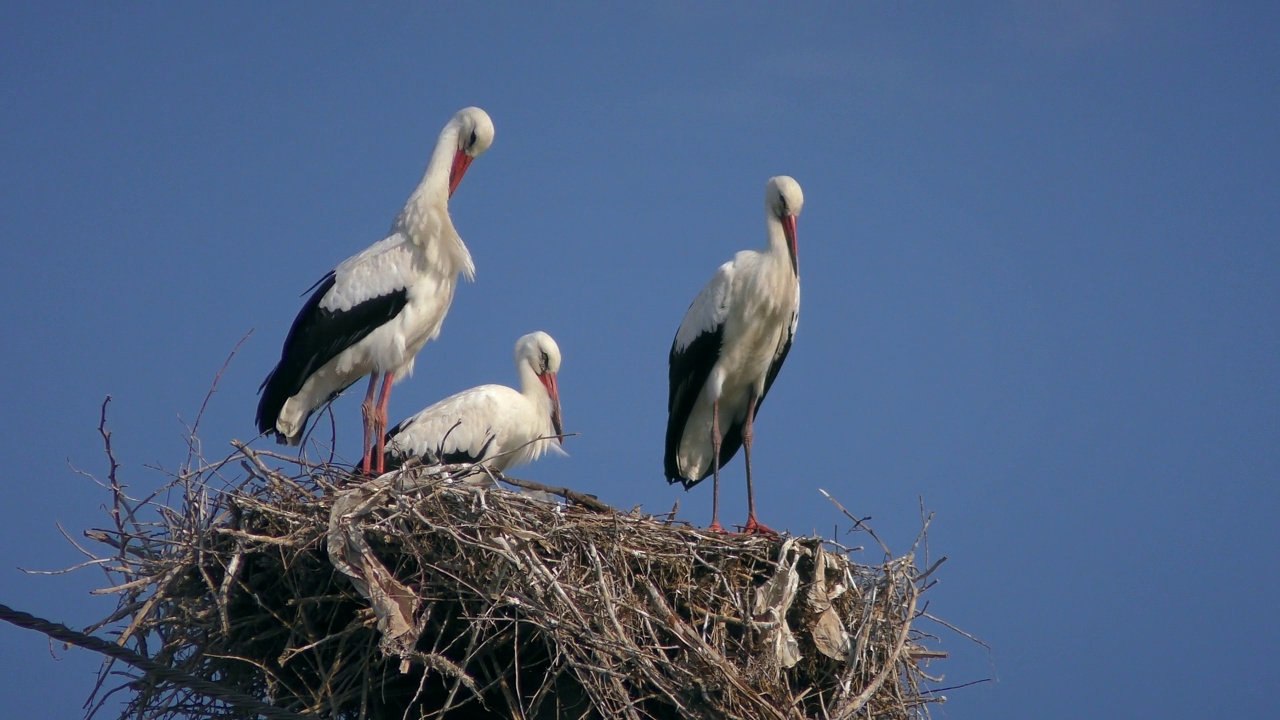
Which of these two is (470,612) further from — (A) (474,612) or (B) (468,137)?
(B) (468,137)

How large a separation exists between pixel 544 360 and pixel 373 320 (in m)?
1.63

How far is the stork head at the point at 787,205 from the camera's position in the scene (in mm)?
8172

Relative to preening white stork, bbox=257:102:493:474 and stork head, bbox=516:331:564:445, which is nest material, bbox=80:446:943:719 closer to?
preening white stork, bbox=257:102:493:474

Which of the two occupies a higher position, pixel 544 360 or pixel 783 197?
pixel 783 197

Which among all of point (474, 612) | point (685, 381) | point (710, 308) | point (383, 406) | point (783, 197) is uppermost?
point (783, 197)

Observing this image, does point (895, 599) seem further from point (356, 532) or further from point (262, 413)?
point (262, 413)

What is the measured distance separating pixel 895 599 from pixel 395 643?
2190 mm

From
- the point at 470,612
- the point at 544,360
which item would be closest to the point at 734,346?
the point at 544,360

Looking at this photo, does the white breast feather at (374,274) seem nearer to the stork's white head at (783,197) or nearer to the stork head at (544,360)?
the stork head at (544,360)

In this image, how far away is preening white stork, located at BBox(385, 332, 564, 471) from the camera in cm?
843

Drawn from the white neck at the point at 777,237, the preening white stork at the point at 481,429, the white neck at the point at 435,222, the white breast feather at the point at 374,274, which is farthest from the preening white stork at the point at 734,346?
the white breast feather at the point at 374,274

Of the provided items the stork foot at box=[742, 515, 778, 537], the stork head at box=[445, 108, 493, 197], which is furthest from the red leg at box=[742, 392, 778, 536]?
the stork head at box=[445, 108, 493, 197]

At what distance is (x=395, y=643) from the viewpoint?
5086mm

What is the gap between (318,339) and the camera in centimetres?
778
